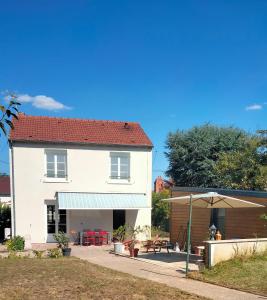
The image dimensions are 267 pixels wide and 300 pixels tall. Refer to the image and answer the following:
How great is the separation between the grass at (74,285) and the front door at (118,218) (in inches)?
498

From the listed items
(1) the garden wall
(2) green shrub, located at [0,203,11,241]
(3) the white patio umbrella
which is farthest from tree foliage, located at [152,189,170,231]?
(1) the garden wall

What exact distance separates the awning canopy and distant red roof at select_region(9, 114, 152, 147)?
3.42 metres

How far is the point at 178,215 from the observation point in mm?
23781

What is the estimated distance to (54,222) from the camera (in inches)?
1028

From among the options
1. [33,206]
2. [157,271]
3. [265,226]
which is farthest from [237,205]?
[33,206]

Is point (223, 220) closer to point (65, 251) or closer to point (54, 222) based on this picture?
point (65, 251)

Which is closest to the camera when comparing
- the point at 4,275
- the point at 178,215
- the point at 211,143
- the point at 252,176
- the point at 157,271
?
the point at 4,275

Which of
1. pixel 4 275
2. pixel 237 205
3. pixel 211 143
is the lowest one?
pixel 4 275

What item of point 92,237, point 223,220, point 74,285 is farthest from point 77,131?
point 74,285

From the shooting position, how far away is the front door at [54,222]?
25.9 meters

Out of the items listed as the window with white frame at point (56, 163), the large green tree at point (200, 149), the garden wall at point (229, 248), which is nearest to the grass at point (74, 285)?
the garden wall at point (229, 248)

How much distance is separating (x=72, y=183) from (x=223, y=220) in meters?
10.2

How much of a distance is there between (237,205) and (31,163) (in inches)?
532

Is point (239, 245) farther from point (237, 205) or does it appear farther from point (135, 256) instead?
point (135, 256)
